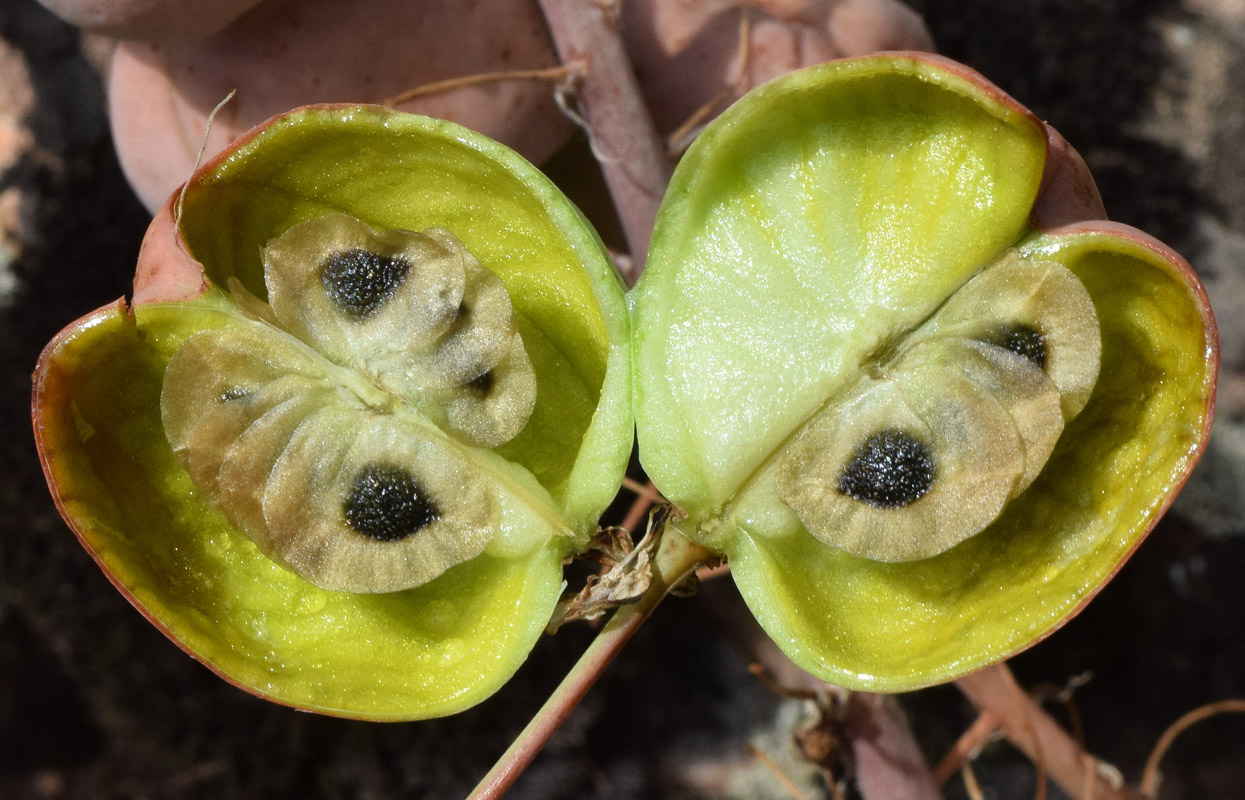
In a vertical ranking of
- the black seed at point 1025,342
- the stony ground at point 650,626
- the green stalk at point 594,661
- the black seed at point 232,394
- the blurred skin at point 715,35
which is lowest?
the stony ground at point 650,626

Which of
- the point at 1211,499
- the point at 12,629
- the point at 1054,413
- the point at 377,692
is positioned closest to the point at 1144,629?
the point at 1211,499

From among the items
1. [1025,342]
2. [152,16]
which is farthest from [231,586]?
[1025,342]

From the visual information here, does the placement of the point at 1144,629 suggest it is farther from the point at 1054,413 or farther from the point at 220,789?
the point at 220,789

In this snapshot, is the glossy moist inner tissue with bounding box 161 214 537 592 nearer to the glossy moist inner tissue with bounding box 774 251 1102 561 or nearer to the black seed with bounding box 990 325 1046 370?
the glossy moist inner tissue with bounding box 774 251 1102 561

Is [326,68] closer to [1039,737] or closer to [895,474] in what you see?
[895,474]

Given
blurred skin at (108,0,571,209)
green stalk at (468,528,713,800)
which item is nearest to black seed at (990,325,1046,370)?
green stalk at (468,528,713,800)

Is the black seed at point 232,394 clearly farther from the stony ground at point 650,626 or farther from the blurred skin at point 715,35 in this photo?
the stony ground at point 650,626

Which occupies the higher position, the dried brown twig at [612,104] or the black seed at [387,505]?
the dried brown twig at [612,104]

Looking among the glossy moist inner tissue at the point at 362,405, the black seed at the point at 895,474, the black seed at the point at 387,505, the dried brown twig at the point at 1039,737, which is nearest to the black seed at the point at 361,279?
the glossy moist inner tissue at the point at 362,405
